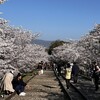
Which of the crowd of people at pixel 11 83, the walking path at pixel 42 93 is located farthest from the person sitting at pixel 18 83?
the walking path at pixel 42 93

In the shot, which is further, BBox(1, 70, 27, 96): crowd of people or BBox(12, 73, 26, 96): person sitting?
BBox(12, 73, 26, 96): person sitting

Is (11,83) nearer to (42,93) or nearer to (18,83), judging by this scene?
(18,83)

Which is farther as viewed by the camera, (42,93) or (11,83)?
(42,93)

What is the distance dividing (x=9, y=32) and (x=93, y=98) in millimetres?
19842

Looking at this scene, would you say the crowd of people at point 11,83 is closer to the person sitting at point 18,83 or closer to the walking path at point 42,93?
the person sitting at point 18,83

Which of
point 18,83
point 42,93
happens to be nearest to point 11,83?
point 18,83

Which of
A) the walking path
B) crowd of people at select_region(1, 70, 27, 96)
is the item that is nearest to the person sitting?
crowd of people at select_region(1, 70, 27, 96)

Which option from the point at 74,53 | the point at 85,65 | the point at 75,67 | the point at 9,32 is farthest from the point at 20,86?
the point at 74,53

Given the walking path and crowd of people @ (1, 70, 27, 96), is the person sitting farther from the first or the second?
the walking path

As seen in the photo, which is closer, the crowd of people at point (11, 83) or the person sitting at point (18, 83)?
the crowd of people at point (11, 83)

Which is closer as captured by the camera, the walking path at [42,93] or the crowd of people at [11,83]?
the crowd of people at [11,83]

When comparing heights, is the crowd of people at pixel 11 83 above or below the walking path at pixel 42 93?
above

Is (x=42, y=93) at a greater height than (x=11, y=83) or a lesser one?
lesser

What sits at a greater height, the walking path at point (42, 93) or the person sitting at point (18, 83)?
the person sitting at point (18, 83)
